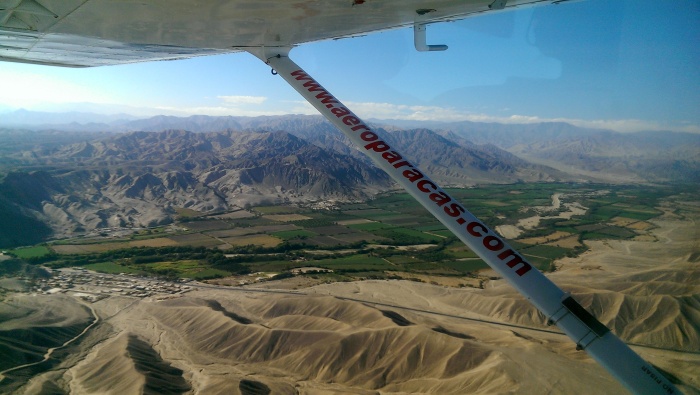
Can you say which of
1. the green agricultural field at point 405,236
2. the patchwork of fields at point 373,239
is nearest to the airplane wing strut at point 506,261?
the patchwork of fields at point 373,239

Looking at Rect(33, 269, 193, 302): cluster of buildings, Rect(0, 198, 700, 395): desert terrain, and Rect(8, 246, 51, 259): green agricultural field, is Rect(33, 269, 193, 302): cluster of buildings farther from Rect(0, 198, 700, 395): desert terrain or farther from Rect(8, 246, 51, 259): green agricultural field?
Rect(8, 246, 51, 259): green agricultural field

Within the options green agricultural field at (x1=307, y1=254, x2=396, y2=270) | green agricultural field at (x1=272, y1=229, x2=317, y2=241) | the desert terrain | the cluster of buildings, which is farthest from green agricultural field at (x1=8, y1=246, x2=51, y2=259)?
green agricultural field at (x1=307, y1=254, x2=396, y2=270)

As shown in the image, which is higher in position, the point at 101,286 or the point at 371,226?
the point at 371,226

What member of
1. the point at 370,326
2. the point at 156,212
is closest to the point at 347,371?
the point at 370,326

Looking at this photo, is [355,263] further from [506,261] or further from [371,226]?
[506,261]

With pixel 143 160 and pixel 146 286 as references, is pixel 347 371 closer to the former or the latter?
pixel 146 286

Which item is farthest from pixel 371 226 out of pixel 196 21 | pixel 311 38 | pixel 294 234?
pixel 196 21

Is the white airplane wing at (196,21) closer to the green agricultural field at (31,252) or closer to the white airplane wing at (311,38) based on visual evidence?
the white airplane wing at (311,38)
